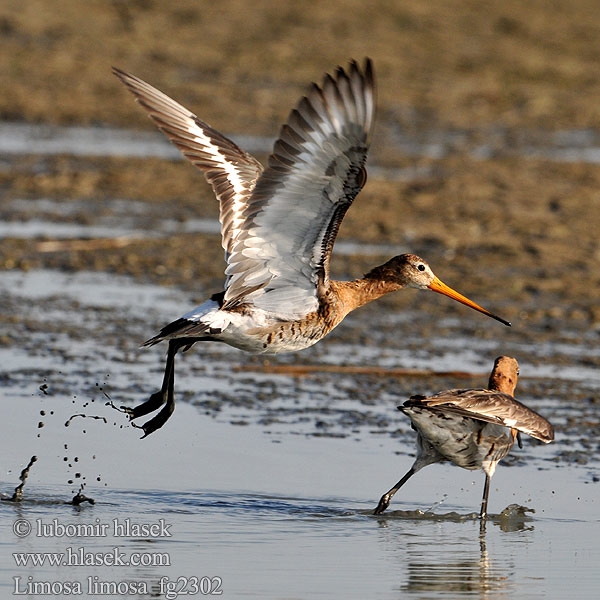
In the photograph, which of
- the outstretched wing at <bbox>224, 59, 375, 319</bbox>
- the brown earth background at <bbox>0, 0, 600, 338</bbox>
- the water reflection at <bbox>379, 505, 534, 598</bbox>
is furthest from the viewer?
the brown earth background at <bbox>0, 0, 600, 338</bbox>

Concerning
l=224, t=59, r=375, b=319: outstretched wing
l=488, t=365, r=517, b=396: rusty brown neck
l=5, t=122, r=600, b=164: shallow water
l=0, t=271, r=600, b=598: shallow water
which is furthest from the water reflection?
l=5, t=122, r=600, b=164: shallow water

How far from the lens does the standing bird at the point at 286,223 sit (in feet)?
22.8

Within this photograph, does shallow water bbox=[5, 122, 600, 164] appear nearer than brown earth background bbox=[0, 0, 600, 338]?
No

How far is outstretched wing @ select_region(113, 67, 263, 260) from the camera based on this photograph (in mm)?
8422

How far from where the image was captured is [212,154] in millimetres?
8719

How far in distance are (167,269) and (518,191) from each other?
18.1 ft

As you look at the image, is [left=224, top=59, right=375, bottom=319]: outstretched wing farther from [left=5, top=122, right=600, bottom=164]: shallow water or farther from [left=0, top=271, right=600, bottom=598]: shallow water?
[left=5, top=122, right=600, bottom=164]: shallow water

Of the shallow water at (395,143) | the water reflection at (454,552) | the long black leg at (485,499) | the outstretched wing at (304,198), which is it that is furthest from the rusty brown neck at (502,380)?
the shallow water at (395,143)

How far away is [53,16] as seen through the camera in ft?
83.2

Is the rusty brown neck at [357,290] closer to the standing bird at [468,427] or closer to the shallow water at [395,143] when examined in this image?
the standing bird at [468,427]

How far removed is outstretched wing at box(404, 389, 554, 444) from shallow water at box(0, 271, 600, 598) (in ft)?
1.50

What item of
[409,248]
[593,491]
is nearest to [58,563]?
[593,491]

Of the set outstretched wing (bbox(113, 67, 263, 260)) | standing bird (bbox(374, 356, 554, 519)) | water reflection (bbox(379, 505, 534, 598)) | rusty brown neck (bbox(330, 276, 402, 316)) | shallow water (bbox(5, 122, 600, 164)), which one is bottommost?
water reflection (bbox(379, 505, 534, 598))

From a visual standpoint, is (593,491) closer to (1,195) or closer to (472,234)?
(472,234)
